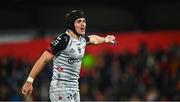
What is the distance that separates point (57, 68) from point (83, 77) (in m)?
8.43

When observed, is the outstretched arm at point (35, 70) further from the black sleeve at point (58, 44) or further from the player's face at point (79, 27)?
the player's face at point (79, 27)

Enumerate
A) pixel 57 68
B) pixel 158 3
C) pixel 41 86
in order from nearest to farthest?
pixel 57 68
pixel 41 86
pixel 158 3

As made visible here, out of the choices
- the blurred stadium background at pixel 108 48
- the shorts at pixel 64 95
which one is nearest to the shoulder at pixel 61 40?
the shorts at pixel 64 95

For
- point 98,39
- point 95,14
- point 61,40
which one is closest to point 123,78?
point 98,39

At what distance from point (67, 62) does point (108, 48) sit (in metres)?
9.89

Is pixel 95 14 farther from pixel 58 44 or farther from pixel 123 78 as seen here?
pixel 58 44

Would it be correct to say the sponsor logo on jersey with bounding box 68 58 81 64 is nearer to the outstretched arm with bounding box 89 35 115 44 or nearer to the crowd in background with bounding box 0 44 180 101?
the outstretched arm with bounding box 89 35 115 44

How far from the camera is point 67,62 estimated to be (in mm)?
8836

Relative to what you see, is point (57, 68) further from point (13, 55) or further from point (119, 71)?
point (13, 55)

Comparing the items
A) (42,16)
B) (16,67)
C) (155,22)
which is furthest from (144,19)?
(16,67)

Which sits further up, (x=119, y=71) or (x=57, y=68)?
(x=57, y=68)

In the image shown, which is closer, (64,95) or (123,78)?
(64,95)

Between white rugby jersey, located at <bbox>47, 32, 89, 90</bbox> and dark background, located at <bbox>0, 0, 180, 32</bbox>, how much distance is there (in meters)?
13.3

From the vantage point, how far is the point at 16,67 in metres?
16.8
